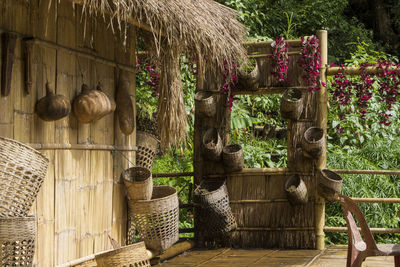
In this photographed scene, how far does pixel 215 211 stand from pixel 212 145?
697mm

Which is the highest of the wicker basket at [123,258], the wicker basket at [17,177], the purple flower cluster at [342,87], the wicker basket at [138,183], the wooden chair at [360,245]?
the purple flower cluster at [342,87]

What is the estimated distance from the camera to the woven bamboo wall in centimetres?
373

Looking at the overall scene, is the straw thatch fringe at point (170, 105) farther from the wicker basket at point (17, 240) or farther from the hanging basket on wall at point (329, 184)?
the wicker basket at point (17, 240)

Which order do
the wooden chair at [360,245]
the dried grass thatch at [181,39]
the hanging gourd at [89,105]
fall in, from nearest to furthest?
the wooden chair at [360,245], the hanging gourd at [89,105], the dried grass thatch at [181,39]

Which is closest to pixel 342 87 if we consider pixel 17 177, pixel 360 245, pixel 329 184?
pixel 329 184

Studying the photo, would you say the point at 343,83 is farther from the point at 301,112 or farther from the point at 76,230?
the point at 76,230

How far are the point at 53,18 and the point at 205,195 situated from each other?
246 centimetres

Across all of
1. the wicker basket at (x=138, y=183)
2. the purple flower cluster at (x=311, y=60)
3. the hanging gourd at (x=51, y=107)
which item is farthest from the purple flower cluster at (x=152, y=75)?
the hanging gourd at (x=51, y=107)

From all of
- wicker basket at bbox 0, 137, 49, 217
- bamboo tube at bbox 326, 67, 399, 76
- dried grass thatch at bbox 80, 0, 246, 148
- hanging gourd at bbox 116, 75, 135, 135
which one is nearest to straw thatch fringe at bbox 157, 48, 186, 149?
dried grass thatch at bbox 80, 0, 246, 148

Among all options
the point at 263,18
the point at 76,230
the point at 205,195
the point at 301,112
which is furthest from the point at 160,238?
the point at 263,18

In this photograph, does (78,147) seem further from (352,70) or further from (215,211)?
(352,70)

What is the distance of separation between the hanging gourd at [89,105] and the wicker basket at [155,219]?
2.68 ft

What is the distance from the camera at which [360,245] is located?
3.74 metres

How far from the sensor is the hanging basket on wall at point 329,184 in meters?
5.70
